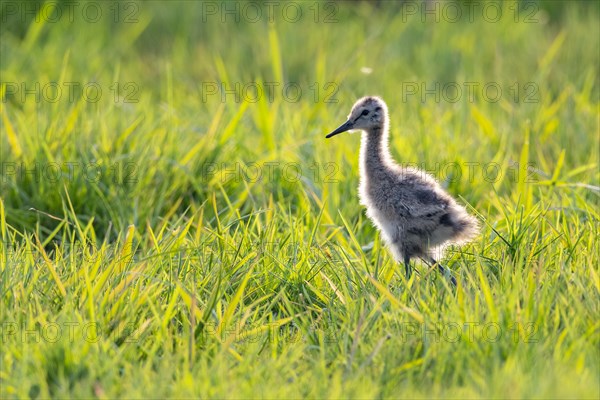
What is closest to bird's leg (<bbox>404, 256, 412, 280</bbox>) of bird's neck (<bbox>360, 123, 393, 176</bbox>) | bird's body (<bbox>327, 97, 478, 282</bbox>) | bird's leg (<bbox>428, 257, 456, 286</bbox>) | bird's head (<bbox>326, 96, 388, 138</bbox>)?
bird's body (<bbox>327, 97, 478, 282</bbox>)

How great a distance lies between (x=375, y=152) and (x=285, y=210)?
0.66 metres

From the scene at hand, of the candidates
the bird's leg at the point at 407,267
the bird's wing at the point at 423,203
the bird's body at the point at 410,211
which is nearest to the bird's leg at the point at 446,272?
the bird's body at the point at 410,211

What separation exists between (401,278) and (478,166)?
1930 mm

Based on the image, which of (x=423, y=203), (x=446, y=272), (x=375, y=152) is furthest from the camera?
(x=375, y=152)

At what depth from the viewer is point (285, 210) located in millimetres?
5273

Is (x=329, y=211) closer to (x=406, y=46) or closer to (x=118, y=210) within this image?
(x=118, y=210)

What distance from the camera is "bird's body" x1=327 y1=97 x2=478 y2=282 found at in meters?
4.39

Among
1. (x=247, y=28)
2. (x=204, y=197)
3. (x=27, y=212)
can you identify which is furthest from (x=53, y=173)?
(x=247, y=28)

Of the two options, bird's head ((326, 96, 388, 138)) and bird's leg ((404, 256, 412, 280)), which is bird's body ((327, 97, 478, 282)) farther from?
bird's head ((326, 96, 388, 138))

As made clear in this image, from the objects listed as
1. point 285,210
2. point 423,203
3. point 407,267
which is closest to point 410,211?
point 423,203

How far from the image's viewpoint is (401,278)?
401 cm

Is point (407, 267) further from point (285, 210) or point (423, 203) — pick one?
point (285, 210)

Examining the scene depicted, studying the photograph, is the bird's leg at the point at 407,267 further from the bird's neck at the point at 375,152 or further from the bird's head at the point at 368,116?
the bird's head at the point at 368,116

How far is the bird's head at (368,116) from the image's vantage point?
4977 mm
